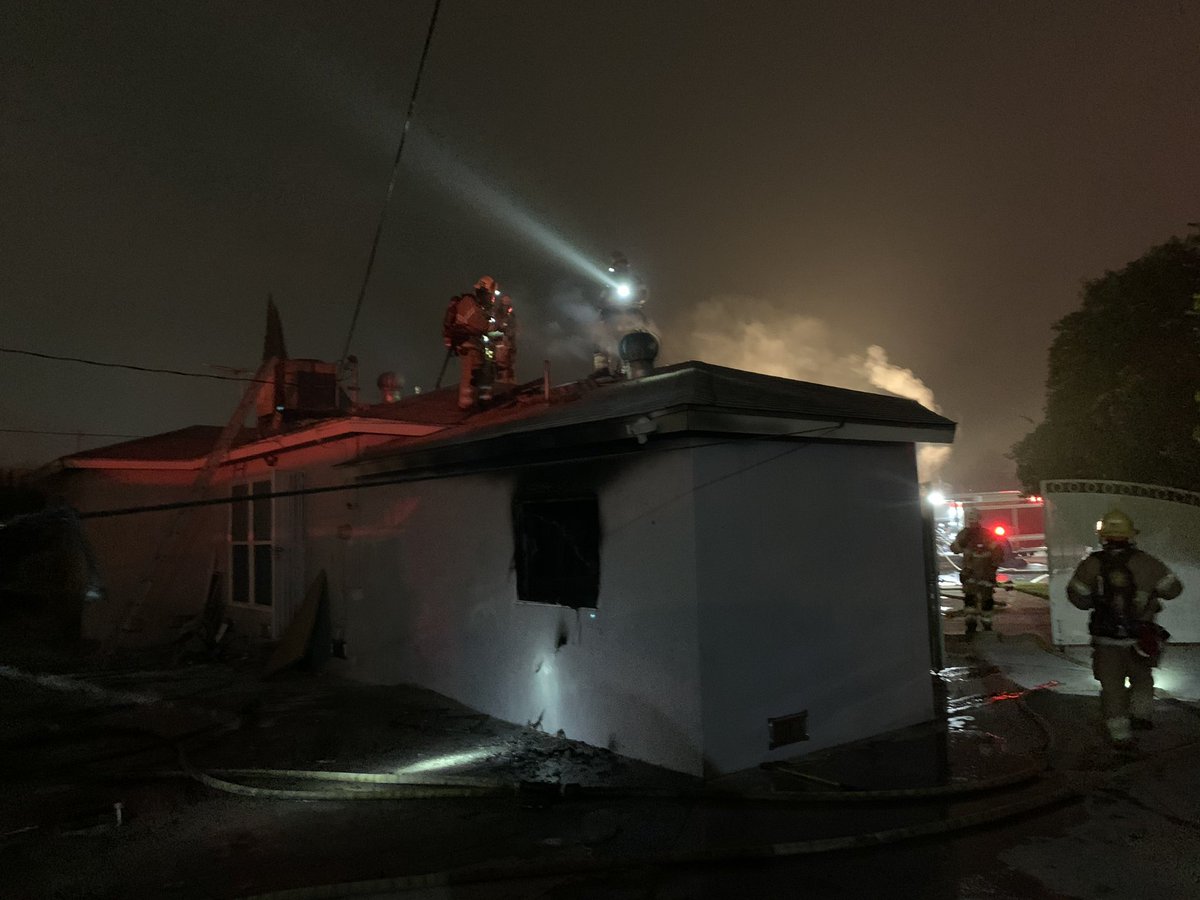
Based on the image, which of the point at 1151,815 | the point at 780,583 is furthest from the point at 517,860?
the point at 1151,815

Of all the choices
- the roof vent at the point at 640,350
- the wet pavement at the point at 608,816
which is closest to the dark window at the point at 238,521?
the wet pavement at the point at 608,816

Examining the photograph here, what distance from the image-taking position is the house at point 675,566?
5.48 meters

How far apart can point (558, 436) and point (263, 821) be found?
3300 mm

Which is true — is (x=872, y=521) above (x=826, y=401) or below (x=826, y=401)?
below

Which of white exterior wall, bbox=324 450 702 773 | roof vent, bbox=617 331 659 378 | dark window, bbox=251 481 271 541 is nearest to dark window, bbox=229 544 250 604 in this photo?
dark window, bbox=251 481 271 541

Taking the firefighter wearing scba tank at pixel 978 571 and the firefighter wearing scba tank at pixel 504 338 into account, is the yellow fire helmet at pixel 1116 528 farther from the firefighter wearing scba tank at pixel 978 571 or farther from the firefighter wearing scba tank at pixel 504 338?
the firefighter wearing scba tank at pixel 504 338

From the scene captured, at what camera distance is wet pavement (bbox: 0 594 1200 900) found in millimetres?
3971

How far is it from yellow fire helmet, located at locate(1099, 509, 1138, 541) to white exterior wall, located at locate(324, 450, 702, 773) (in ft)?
11.9

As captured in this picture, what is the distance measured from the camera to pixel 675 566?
5.52m

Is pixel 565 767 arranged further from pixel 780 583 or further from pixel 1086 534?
pixel 1086 534

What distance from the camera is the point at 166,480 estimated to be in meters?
14.1

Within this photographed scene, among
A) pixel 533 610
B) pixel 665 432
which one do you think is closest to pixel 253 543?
pixel 533 610

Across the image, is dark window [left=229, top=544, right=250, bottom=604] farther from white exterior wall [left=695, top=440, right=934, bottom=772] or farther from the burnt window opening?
white exterior wall [left=695, top=440, right=934, bottom=772]

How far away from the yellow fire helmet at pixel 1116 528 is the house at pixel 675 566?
1412 mm
